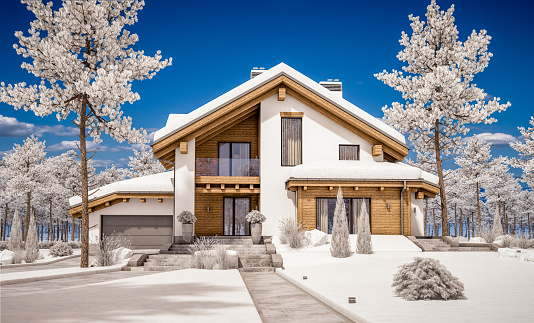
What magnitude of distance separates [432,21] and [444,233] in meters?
11.9

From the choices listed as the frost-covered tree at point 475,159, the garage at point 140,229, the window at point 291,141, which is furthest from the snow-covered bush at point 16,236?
the frost-covered tree at point 475,159

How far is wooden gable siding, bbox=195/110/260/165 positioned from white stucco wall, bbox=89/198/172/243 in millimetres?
3531

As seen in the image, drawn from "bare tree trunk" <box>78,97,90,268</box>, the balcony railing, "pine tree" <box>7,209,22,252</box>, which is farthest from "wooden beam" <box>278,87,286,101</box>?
"pine tree" <box>7,209,22,252</box>

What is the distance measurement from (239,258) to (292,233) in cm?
287

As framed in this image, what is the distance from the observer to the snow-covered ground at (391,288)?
7063mm

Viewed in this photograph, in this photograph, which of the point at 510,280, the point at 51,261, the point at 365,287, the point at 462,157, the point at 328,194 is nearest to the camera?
the point at 365,287

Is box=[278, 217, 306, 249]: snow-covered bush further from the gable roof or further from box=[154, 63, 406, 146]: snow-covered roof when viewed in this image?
box=[154, 63, 406, 146]: snow-covered roof

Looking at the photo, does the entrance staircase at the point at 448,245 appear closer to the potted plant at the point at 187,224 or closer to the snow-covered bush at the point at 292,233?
the snow-covered bush at the point at 292,233

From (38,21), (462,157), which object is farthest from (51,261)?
(462,157)

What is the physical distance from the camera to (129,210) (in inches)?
997

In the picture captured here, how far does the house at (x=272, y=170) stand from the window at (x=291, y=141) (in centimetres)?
5

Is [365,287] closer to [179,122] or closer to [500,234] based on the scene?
[179,122]

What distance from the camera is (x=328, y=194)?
72.6 ft

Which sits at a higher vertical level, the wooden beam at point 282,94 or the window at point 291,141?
the wooden beam at point 282,94
